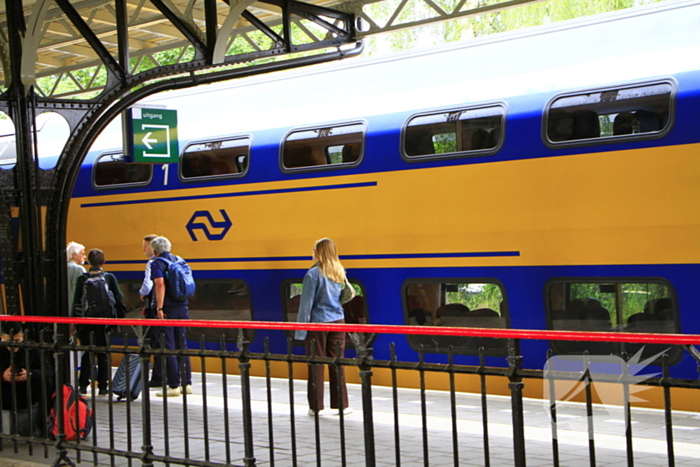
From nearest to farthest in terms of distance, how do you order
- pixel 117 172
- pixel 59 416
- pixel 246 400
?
pixel 246 400
pixel 59 416
pixel 117 172

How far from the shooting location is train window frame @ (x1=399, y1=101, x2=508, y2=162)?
368 inches

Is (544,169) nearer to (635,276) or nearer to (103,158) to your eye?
(635,276)

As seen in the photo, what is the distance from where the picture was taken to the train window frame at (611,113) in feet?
27.2

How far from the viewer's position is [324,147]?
1077cm

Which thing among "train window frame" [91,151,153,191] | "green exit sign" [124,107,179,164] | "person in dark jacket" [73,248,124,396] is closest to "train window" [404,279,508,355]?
"green exit sign" [124,107,179,164]

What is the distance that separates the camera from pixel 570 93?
904 centimetres

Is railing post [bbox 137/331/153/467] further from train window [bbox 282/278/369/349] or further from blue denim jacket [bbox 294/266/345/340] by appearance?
train window [bbox 282/278/369/349]

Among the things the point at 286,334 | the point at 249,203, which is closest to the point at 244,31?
the point at 249,203

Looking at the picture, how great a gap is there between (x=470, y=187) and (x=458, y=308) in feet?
4.48

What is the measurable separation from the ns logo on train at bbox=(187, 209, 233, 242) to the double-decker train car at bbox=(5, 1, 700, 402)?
1.1 inches

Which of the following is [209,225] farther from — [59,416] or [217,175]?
[59,416]

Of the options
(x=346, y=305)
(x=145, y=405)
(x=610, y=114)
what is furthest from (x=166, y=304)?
(x=610, y=114)

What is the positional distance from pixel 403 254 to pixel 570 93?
2575 mm

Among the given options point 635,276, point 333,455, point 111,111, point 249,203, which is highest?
point 111,111
